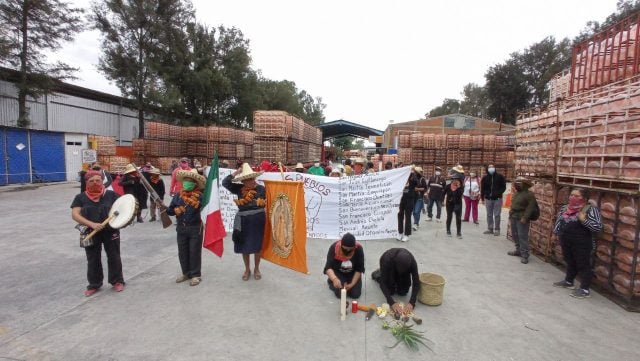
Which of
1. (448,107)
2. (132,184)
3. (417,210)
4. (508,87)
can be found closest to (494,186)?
(417,210)

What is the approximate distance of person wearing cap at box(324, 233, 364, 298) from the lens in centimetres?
504

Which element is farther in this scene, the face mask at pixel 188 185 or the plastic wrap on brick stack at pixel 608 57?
the plastic wrap on brick stack at pixel 608 57

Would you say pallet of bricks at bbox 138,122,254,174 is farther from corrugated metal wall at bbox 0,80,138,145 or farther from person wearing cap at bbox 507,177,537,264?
person wearing cap at bbox 507,177,537,264

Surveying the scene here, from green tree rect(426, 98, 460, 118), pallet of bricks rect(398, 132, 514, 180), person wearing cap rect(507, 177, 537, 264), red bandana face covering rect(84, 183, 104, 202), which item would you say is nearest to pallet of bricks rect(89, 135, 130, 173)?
pallet of bricks rect(398, 132, 514, 180)

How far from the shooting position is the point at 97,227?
5.00 metres

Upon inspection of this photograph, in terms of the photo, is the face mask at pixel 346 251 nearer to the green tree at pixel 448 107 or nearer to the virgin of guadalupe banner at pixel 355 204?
the virgin of guadalupe banner at pixel 355 204

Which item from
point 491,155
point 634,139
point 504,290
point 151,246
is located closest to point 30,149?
point 151,246

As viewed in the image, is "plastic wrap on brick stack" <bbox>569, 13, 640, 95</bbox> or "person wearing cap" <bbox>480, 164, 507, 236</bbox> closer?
"plastic wrap on brick stack" <bbox>569, 13, 640, 95</bbox>

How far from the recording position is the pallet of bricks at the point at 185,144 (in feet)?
80.3

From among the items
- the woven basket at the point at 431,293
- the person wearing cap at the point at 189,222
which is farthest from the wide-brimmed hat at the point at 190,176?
the woven basket at the point at 431,293

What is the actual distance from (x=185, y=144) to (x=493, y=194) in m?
22.7

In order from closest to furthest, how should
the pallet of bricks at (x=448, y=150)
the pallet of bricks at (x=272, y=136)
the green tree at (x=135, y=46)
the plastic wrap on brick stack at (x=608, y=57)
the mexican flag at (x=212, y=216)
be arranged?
1. the mexican flag at (x=212, y=216)
2. the plastic wrap on brick stack at (x=608, y=57)
3. the pallet of bricks at (x=272, y=136)
4. the pallet of bricks at (x=448, y=150)
5. the green tree at (x=135, y=46)

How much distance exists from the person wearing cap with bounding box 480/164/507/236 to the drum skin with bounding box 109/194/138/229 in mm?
9095

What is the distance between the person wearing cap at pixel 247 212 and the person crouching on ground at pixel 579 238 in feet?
17.3
